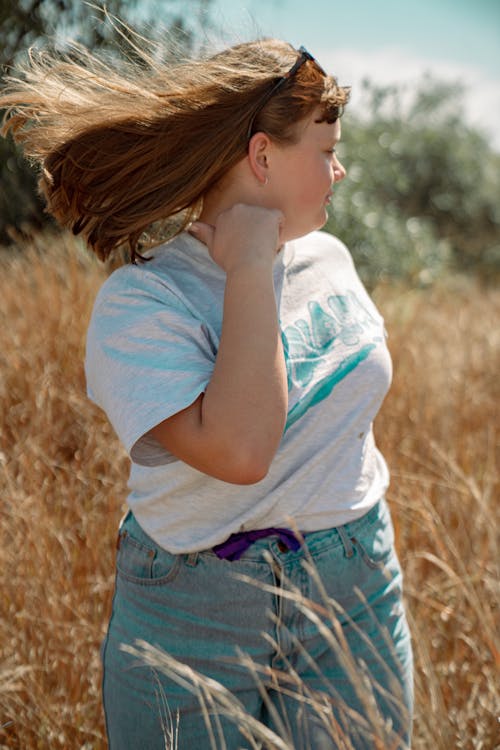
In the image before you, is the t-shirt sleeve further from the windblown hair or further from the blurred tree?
the blurred tree

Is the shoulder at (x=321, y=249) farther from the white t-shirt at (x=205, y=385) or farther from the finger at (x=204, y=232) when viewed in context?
the finger at (x=204, y=232)

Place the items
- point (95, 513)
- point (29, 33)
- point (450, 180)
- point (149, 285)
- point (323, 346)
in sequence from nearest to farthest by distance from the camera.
Answer: 1. point (149, 285)
2. point (323, 346)
3. point (95, 513)
4. point (29, 33)
5. point (450, 180)

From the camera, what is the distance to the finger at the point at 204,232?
1478mm

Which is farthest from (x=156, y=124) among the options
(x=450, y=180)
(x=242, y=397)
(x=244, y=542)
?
(x=450, y=180)

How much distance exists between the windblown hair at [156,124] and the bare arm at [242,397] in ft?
0.74

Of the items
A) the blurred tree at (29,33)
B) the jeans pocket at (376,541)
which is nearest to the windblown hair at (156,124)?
the jeans pocket at (376,541)

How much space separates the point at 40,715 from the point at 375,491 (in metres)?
1.07

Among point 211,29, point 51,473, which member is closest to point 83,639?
point 51,473

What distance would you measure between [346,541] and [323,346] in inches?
13.6

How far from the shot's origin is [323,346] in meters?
1.52

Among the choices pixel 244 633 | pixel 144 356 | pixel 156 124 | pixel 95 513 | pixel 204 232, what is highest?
pixel 156 124

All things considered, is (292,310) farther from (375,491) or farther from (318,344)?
(375,491)

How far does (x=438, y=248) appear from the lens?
290 inches

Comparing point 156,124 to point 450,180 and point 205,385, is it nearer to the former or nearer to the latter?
point 205,385
